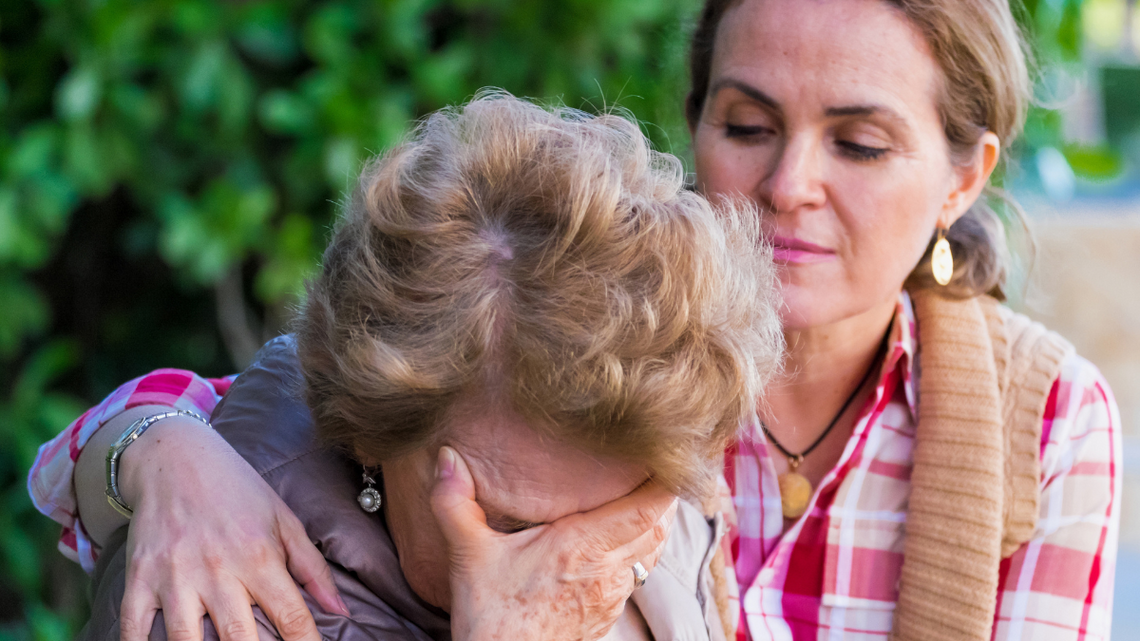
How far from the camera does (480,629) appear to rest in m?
1.18

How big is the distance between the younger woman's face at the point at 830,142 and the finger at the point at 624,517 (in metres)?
0.66

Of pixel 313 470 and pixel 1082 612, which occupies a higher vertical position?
pixel 313 470

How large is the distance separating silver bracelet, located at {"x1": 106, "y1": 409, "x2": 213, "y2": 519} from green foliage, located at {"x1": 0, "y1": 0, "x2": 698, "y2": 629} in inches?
33.6

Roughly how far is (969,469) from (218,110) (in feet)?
6.29

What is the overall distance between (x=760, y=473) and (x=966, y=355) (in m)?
0.45

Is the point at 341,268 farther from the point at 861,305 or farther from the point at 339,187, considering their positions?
the point at 339,187

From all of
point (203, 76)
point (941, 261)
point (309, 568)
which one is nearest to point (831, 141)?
point (941, 261)

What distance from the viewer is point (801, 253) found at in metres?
1.75

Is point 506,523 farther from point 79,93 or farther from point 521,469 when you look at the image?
point 79,93

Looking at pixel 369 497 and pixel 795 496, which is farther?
pixel 795 496

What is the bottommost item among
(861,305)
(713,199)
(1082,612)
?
(1082,612)

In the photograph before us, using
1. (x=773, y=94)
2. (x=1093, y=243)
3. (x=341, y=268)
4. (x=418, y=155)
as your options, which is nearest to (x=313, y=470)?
(x=341, y=268)

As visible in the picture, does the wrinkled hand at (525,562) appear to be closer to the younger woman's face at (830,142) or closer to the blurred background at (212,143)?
the younger woman's face at (830,142)

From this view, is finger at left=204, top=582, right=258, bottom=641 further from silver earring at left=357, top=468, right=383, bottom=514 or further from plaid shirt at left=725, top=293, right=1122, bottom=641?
plaid shirt at left=725, top=293, right=1122, bottom=641
